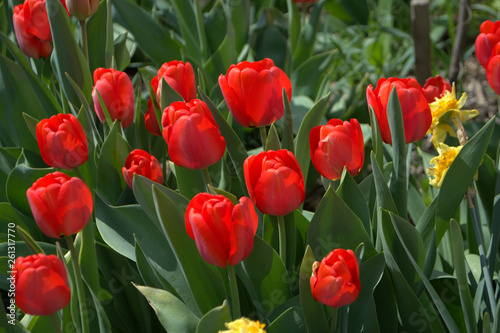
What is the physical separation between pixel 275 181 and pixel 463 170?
32 cm

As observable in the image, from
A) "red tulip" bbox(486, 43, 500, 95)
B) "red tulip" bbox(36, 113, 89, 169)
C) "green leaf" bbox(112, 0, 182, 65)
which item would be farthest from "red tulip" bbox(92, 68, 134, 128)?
"green leaf" bbox(112, 0, 182, 65)

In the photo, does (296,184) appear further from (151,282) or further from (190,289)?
(151,282)

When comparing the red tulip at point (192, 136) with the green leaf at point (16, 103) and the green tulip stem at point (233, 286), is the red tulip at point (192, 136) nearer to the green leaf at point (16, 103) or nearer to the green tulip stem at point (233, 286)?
the green tulip stem at point (233, 286)

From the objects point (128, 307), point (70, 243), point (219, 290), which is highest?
point (70, 243)

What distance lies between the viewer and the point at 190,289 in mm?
901

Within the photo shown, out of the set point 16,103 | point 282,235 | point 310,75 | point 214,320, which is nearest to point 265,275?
point 282,235

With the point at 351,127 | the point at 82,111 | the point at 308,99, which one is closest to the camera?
the point at 351,127

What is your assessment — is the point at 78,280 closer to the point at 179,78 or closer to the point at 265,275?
the point at 265,275

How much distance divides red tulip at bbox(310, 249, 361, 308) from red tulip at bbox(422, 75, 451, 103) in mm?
429

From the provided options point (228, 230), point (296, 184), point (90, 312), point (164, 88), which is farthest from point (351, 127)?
point (90, 312)

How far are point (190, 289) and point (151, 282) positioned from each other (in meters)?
0.14

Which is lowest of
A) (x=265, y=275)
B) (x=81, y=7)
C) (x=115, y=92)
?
(x=265, y=275)

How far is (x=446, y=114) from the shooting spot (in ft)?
3.22

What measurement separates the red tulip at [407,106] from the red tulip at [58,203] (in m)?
0.45
